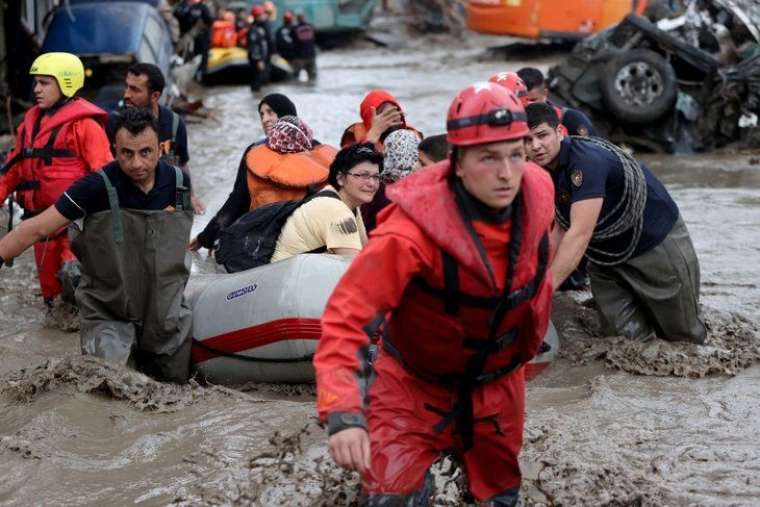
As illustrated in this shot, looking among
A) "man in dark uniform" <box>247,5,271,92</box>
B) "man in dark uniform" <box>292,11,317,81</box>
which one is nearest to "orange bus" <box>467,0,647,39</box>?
"man in dark uniform" <box>292,11,317,81</box>

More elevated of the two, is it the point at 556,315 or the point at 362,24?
the point at 556,315

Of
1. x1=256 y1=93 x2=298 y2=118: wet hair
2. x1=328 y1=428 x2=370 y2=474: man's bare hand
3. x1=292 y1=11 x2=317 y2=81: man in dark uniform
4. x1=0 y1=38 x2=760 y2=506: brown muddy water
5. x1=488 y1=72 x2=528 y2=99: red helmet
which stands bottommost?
x1=292 y1=11 x2=317 y2=81: man in dark uniform

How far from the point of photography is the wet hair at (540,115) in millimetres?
5746

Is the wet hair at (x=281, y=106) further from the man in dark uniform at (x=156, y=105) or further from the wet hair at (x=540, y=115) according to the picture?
the wet hair at (x=540, y=115)

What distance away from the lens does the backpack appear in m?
6.25

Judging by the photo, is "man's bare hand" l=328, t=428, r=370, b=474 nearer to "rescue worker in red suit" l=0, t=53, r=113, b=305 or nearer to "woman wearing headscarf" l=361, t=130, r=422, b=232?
"woman wearing headscarf" l=361, t=130, r=422, b=232

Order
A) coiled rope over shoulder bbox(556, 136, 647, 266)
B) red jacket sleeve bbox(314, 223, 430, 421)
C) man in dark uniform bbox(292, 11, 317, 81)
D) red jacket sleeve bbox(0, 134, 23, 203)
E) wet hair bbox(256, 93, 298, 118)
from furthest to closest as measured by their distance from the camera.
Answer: man in dark uniform bbox(292, 11, 317, 81) → wet hair bbox(256, 93, 298, 118) → red jacket sleeve bbox(0, 134, 23, 203) → coiled rope over shoulder bbox(556, 136, 647, 266) → red jacket sleeve bbox(314, 223, 430, 421)

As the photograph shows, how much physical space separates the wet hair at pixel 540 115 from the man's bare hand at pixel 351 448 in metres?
2.91

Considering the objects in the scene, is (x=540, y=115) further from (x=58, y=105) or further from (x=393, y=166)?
(x=58, y=105)

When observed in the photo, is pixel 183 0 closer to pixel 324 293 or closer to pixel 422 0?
pixel 422 0

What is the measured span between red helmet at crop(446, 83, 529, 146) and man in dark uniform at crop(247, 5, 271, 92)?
1887 centimetres

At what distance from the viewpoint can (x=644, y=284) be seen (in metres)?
6.38

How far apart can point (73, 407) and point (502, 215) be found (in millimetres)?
2682

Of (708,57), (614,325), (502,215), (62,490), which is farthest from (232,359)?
(708,57)
